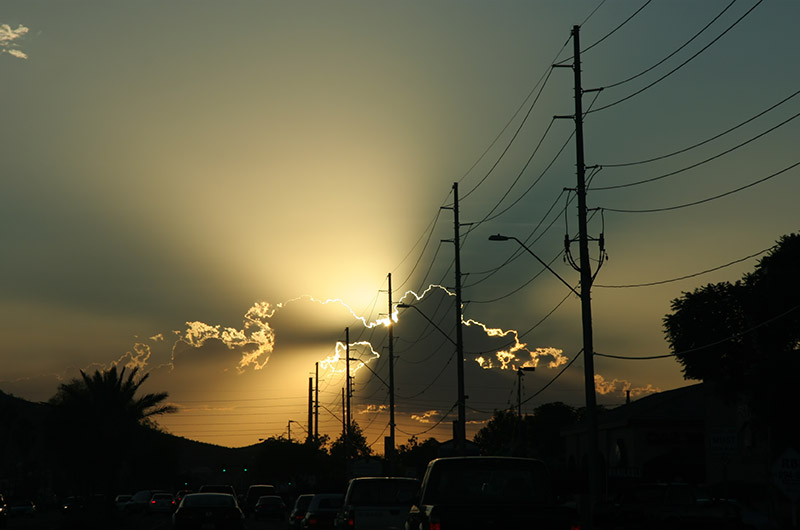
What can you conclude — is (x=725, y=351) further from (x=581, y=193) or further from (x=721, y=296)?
(x=581, y=193)

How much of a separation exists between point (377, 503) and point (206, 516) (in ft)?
38.2

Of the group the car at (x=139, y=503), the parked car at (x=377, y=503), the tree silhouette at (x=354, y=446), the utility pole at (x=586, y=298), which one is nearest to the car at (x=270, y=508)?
the car at (x=139, y=503)

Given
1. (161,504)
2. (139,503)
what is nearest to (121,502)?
(139,503)

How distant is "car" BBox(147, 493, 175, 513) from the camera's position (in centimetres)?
6512

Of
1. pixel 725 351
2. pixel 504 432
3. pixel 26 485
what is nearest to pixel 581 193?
pixel 725 351

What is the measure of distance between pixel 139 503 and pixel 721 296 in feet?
144

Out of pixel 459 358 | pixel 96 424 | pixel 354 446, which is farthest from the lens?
pixel 354 446

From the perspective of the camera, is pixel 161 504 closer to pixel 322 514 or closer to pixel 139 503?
pixel 139 503

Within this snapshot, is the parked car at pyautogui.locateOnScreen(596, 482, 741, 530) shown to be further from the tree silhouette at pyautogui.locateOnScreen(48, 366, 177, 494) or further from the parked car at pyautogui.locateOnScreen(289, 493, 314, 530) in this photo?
the tree silhouette at pyautogui.locateOnScreen(48, 366, 177, 494)

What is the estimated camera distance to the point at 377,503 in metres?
25.2

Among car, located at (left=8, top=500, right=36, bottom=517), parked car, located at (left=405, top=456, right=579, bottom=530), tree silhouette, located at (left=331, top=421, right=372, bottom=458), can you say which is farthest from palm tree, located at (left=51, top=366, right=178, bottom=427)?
tree silhouette, located at (left=331, top=421, right=372, bottom=458)

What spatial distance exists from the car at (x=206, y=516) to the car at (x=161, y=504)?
3191 centimetres

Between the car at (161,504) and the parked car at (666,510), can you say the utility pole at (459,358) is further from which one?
the car at (161,504)

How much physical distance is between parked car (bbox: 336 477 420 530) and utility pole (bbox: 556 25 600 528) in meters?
7.53
